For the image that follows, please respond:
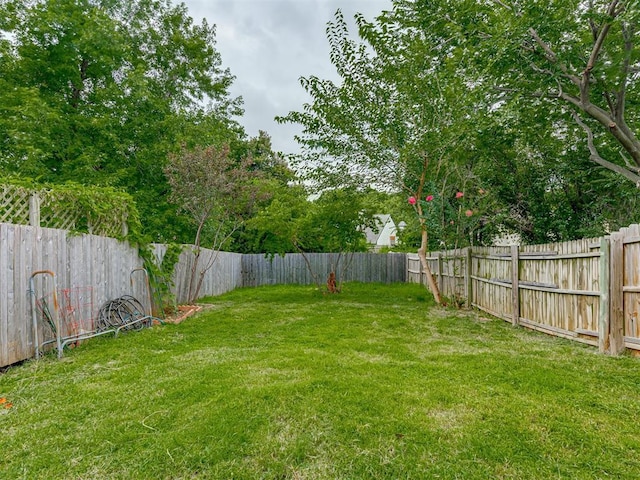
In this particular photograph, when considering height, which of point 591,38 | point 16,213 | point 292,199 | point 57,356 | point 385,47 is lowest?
point 57,356

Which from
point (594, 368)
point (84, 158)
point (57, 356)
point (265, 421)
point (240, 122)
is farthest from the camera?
point (240, 122)

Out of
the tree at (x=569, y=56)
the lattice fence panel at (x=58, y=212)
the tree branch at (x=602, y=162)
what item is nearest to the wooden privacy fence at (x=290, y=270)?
the tree at (x=569, y=56)

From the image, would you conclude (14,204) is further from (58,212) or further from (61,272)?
(61,272)

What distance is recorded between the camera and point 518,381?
2.80 metres

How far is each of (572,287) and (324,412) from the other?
3.68 metres

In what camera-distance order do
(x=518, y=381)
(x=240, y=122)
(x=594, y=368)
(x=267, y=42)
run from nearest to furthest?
1. (x=518, y=381)
2. (x=594, y=368)
3. (x=267, y=42)
4. (x=240, y=122)


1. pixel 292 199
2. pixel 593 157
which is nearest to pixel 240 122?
pixel 292 199

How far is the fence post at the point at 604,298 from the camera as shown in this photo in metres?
3.56

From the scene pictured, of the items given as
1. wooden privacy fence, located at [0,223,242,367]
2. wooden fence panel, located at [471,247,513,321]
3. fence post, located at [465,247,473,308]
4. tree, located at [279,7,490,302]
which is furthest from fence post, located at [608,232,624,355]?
wooden privacy fence, located at [0,223,242,367]

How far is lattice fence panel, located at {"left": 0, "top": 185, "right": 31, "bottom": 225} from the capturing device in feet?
11.8

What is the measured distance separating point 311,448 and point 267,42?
366 inches

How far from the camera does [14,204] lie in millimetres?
3734

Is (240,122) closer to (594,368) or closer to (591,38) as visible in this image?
(591,38)

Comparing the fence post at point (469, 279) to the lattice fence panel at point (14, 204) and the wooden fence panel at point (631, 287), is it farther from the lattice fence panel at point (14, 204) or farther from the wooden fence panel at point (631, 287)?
the lattice fence panel at point (14, 204)
